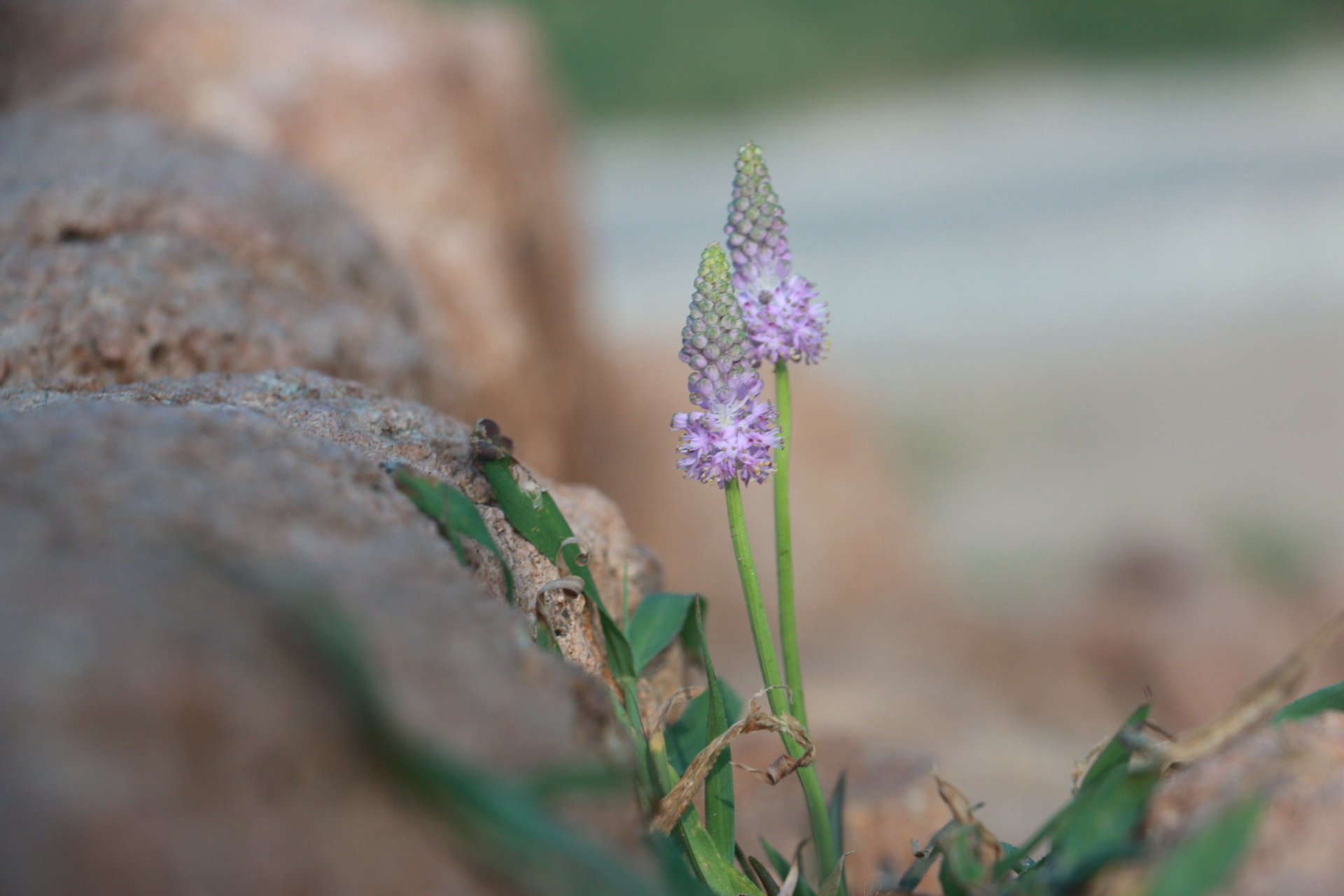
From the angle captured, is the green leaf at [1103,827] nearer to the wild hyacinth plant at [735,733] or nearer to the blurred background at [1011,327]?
the wild hyacinth plant at [735,733]

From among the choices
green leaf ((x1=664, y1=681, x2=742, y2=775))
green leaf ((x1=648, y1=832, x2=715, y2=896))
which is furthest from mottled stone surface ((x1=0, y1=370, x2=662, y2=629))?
green leaf ((x1=648, y1=832, x2=715, y2=896))

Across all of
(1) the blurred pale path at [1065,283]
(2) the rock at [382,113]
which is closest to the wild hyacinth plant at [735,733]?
(2) the rock at [382,113]

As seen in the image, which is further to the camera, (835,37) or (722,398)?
(835,37)

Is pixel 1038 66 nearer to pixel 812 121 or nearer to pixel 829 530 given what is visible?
pixel 812 121

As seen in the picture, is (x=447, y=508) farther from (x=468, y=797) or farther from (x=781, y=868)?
(x=781, y=868)

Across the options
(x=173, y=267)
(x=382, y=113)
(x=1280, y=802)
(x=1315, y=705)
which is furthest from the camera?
(x=382, y=113)

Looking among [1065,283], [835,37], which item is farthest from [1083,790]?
[835,37]

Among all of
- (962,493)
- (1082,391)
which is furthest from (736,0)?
(962,493)

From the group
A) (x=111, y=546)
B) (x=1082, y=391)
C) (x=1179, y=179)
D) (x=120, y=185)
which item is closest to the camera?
(x=111, y=546)
